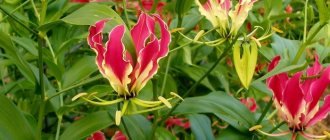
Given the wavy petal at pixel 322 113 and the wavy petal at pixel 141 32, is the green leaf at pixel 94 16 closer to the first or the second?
the wavy petal at pixel 141 32

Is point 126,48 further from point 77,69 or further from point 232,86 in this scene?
point 232,86

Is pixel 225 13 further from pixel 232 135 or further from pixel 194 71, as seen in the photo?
pixel 194 71

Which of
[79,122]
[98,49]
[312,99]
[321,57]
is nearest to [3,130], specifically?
[79,122]

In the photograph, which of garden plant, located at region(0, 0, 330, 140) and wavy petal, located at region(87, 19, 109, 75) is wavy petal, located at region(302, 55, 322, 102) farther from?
wavy petal, located at region(87, 19, 109, 75)

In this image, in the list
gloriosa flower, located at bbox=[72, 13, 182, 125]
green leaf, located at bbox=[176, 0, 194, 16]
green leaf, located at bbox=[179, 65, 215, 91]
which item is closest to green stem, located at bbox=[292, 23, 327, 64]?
green leaf, located at bbox=[176, 0, 194, 16]

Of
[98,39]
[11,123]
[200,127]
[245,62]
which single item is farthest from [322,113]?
[11,123]

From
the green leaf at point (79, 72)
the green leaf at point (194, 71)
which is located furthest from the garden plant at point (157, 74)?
the green leaf at point (194, 71)
